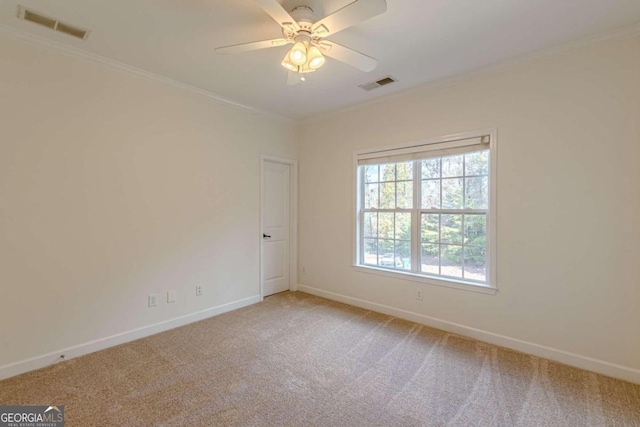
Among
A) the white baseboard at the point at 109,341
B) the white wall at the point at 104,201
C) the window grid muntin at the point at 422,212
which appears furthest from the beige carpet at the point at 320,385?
the window grid muntin at the point at 422,212

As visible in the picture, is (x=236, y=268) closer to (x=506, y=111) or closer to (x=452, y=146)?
(x=452, y=146)

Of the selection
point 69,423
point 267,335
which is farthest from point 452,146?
point 69,423

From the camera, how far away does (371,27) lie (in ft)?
7.41

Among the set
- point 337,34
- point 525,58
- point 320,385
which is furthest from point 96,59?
point 525,58

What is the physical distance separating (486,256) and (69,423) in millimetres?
3569

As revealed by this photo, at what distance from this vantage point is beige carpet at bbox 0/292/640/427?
6.19ft

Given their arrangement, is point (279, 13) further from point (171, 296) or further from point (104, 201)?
point (171, 296)

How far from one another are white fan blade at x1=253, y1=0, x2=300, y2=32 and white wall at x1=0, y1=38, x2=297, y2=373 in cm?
195

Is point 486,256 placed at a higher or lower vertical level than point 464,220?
lower

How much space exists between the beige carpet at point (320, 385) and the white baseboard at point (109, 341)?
0.26 ft

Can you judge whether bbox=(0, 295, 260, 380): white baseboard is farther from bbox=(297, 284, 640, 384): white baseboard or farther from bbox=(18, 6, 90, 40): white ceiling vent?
bbox=(18, 6, 90, 40): white ceiling vent

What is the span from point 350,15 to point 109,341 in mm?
3424

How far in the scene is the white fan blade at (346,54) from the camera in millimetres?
→ 2062

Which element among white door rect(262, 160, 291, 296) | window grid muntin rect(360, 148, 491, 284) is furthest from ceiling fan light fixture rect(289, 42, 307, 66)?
white door rect(262, 160, 291, 296)
